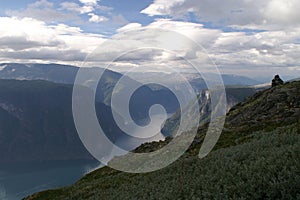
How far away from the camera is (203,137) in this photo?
191ft

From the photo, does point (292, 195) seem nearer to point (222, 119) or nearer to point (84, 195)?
point (84, 195)

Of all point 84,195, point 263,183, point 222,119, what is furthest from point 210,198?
point 222,119

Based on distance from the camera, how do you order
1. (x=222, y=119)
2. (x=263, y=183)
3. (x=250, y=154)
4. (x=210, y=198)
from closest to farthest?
(x=263, y=183), (x=210, y=198), (x=250, y=154), (x=222, y=119)

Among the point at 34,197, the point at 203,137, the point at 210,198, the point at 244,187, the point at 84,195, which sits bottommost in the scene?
the point at 34,197

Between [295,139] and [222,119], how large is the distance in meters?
51.6

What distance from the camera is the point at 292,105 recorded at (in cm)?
6141

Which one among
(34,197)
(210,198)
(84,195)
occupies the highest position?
(210,198)

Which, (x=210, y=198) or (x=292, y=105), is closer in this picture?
(x=210, y=198)

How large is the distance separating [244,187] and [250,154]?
26.7 ft

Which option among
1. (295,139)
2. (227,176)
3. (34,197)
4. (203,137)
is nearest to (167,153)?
(203,137)

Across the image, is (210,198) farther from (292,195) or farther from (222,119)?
(222,119)

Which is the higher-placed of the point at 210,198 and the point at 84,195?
the point at 210,198

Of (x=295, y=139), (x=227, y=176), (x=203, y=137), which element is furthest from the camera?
(x=203, y=137)

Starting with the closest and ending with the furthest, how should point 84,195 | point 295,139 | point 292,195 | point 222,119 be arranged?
point 292,195 → point 295,139 → point 84,195 → point 222,119
